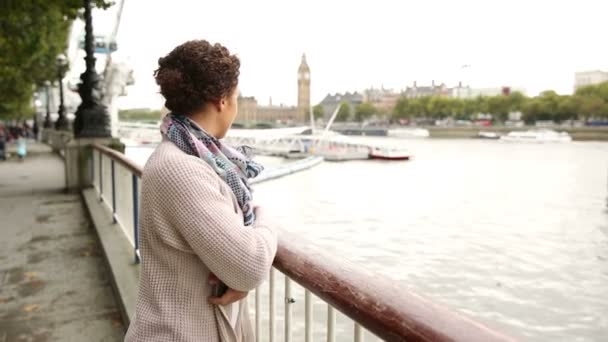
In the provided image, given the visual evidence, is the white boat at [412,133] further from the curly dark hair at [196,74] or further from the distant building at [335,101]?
the curly dark hair at [196,74]

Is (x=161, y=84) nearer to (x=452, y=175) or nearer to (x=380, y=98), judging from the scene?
(x=452, y=175)

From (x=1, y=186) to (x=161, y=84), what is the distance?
11433 mm

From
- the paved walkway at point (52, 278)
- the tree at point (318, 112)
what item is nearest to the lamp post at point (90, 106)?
the paved walkway at point (52, 278)

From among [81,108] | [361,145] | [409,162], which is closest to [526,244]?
[81,108]

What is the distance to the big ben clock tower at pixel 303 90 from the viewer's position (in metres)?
152

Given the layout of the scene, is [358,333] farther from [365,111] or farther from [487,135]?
[365,111]

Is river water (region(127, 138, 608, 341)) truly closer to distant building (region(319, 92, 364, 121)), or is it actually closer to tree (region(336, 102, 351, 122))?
tree (region(336, 102, 351, 122))

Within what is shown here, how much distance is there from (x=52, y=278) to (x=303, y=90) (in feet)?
497

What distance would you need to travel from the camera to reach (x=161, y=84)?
153cm

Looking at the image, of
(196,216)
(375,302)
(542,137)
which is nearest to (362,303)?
(375,302)

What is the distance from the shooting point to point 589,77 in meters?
140

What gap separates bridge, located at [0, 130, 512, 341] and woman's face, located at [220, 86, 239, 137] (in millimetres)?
454

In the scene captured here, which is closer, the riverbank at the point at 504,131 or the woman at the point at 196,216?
the woman at the point at 196,216

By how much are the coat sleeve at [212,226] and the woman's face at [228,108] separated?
0.75 feet
